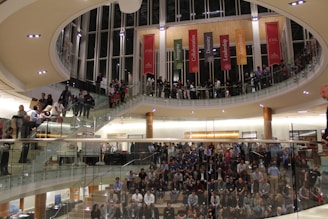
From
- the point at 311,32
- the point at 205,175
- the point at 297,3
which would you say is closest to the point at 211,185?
the point at 205,175

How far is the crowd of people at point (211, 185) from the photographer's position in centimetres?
343

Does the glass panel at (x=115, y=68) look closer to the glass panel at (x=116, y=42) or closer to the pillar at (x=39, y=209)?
the glass panel at (x=116, y=42)

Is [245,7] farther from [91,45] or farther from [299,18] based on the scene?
[299,18]

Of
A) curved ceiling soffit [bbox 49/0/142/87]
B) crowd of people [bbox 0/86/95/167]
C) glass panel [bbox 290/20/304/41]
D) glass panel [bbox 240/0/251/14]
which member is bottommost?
crowd of people [bbox 0/86/95/167]

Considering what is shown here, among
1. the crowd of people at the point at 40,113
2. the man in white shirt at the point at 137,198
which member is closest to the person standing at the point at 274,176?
the man in white shirt at the point at 137,198

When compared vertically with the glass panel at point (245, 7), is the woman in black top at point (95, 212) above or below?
below

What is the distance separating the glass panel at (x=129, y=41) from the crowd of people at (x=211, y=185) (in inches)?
950

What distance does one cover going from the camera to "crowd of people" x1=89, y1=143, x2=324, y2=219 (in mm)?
A: 3432

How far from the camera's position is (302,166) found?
387 cm

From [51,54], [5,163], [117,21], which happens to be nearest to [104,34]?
[117,21]

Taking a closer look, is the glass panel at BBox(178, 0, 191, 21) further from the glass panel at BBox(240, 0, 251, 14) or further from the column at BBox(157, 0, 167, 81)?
the glass panel at BBox(240, 0, 251, 14)

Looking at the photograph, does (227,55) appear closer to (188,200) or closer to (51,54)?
(51,54)

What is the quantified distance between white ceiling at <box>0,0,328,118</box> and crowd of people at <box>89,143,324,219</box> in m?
4.62

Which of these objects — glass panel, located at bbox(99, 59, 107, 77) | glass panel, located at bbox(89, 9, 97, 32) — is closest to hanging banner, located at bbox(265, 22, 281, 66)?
glass panel, located at bbox(99, 59, 107, 77)
